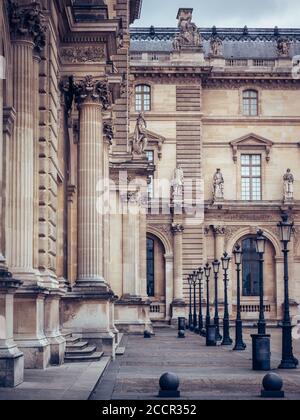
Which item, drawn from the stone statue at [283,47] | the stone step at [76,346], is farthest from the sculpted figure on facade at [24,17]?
the stone statue at [283,47]

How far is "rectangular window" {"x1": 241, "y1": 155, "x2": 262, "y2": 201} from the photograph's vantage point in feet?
262

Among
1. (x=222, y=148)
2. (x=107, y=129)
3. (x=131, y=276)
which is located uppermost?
(x=222, y=148)

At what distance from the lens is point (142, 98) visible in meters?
78.8

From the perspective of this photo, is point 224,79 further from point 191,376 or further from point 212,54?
point 191,376

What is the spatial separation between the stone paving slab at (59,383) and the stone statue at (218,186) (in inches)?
2035

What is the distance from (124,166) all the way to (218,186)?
2802 centimetres

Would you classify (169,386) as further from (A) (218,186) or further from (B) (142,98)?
(B) (142,98)

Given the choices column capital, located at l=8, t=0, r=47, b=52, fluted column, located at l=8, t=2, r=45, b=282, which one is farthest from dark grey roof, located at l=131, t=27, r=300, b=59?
fluted column, located at l=8, t=2, r=45, b=282

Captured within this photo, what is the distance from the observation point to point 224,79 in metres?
80.0

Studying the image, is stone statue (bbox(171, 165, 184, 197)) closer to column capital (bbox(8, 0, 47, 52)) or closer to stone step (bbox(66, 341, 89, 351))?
stone step (bbox(66, 341, 89, 351))

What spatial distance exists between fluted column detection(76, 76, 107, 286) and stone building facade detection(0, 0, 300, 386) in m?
0.04

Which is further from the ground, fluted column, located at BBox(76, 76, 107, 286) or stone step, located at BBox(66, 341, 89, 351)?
fluted column, located at BBox(76, 76, 107, 286)

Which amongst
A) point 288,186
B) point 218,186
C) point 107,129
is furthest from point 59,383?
point 288,186
